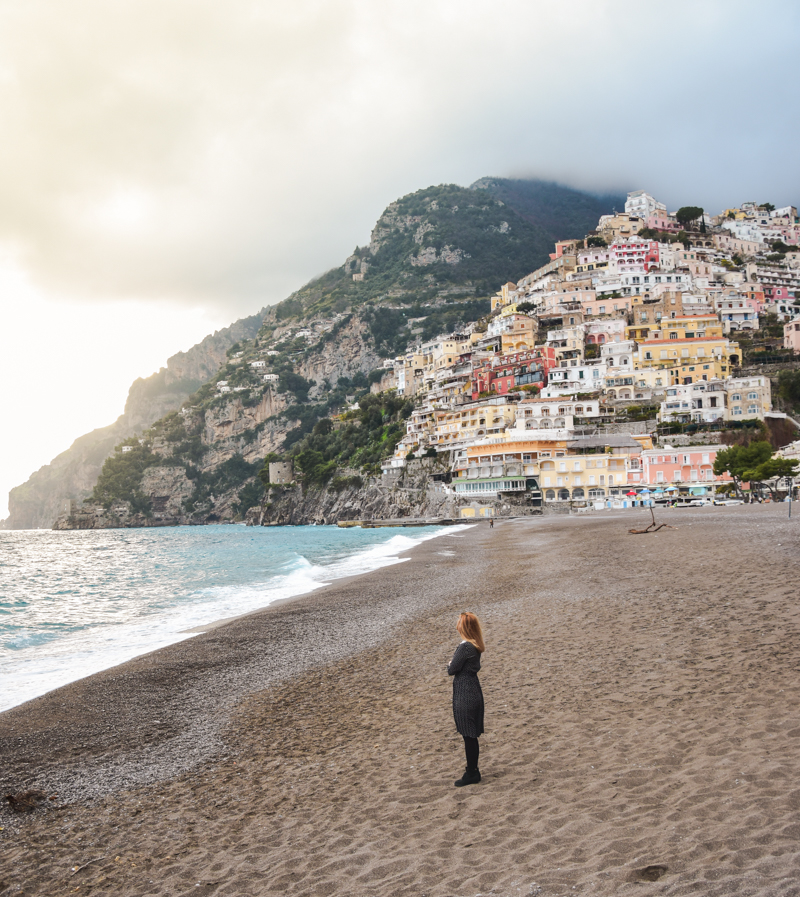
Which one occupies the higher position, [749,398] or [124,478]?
[749,398]

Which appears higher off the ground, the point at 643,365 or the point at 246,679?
the point at 643,365

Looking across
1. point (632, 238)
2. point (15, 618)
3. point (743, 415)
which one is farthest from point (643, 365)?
point (15, 618)

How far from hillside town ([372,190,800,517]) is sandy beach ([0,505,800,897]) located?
58.0 m

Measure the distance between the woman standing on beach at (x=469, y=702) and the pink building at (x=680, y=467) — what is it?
65.4 metres

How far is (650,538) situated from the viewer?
87.7 ft

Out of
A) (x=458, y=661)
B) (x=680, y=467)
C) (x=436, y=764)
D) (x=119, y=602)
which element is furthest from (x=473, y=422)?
(x=458, y=661)

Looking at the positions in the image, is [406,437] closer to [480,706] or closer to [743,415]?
[743,415]

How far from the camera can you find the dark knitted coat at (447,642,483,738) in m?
5.90

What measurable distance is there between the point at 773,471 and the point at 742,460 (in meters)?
4.64

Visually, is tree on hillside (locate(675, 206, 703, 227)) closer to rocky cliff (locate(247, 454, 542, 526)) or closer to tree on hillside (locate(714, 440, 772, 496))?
rocky cliff (locate(247, 454, 542, 526))

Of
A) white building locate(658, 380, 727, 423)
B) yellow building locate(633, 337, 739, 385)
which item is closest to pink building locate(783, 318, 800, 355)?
yellow building locate(633, 337, 739, 385)

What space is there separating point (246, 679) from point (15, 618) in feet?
48.9

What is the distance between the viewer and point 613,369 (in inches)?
3401

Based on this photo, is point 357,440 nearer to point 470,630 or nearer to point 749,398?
point 749,398
